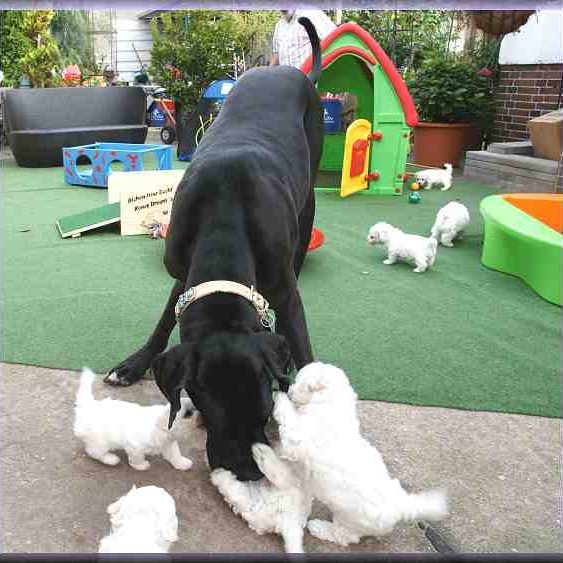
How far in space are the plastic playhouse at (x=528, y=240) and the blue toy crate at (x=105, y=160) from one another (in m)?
4.17

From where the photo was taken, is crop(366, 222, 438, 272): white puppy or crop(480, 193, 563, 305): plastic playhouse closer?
crop(480, 193, 563, 305): plastic playhouse

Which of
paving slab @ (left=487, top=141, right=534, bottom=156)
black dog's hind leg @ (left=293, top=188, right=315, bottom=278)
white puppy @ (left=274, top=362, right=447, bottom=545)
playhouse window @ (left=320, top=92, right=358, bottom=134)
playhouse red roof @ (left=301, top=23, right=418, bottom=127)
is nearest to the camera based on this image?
white puppy @ (left=274, top=362, right=447, bottom=545)

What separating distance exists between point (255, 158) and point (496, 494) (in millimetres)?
1666

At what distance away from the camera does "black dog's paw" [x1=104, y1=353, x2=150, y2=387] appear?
2.78 m

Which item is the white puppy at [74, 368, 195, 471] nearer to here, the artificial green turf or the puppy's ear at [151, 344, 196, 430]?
the puppy's ear at [151, 344, 196, 430]

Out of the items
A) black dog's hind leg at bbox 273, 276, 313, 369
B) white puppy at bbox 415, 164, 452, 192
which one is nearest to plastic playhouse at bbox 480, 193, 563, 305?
black dog's hind leg at bbox 273, 276, 313, 369

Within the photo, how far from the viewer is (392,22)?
11.7 m

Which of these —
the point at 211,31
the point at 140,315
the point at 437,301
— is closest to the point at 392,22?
the point at 211,31

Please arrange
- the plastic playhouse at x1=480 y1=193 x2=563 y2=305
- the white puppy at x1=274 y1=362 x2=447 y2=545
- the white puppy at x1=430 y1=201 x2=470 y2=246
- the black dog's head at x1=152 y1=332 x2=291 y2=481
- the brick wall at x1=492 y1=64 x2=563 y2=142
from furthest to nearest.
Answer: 1. the brick wall at x1=492 y1=64 x2=563 y2=142
2. the white puppy at x1=430 y1=201 x2=470 y2=246
3. the plastic playhouse at x1=480 y1=193 x2=563 y2=305
4. the black dog's head at x1=152 y1=332 x2=291 y2=481
5. the white puppy at x1=274 y1=362 x2=447 y2=545

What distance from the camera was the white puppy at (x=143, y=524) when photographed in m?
1.55

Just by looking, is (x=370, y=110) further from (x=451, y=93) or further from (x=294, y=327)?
(x=294, y=327)

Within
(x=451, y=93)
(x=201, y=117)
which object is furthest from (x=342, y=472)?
(x=201, y=117)

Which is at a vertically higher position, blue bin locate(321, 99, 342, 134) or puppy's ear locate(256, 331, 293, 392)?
blue bin locate(321, 99, 342, 134)

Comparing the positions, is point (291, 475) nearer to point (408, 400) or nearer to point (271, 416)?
point (271, 416)
